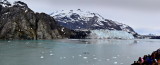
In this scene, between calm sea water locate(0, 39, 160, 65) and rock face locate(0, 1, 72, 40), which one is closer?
calm sea water locate(0, 39, 160, 65)

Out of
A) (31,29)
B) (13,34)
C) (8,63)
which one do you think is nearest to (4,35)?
(13,34)

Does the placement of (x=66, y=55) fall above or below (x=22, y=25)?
below

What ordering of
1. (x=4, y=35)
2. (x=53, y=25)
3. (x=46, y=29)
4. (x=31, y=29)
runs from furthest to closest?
(x=53, y=25) < (x=46, y=29) < (x=31, y=29) < (x=4, y=35)

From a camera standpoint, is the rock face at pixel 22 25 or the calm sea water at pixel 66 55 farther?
the rock face at pixel 22 25

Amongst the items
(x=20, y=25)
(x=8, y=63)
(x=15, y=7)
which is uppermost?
(x=15, y=7)

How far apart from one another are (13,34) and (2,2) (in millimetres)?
49571

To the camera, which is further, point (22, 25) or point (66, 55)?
point (22, 25)

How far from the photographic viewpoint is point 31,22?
143 m

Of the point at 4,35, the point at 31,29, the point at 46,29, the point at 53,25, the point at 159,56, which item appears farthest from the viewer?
the point at 53,25

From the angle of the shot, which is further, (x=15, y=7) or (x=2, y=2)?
(x=2, y=2)

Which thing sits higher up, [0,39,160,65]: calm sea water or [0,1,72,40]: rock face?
[0,1,72,40]: rock face

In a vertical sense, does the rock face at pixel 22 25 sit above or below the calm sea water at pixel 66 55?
above

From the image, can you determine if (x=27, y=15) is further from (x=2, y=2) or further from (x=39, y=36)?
(x=2, y=2)

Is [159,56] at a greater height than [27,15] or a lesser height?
lesser
